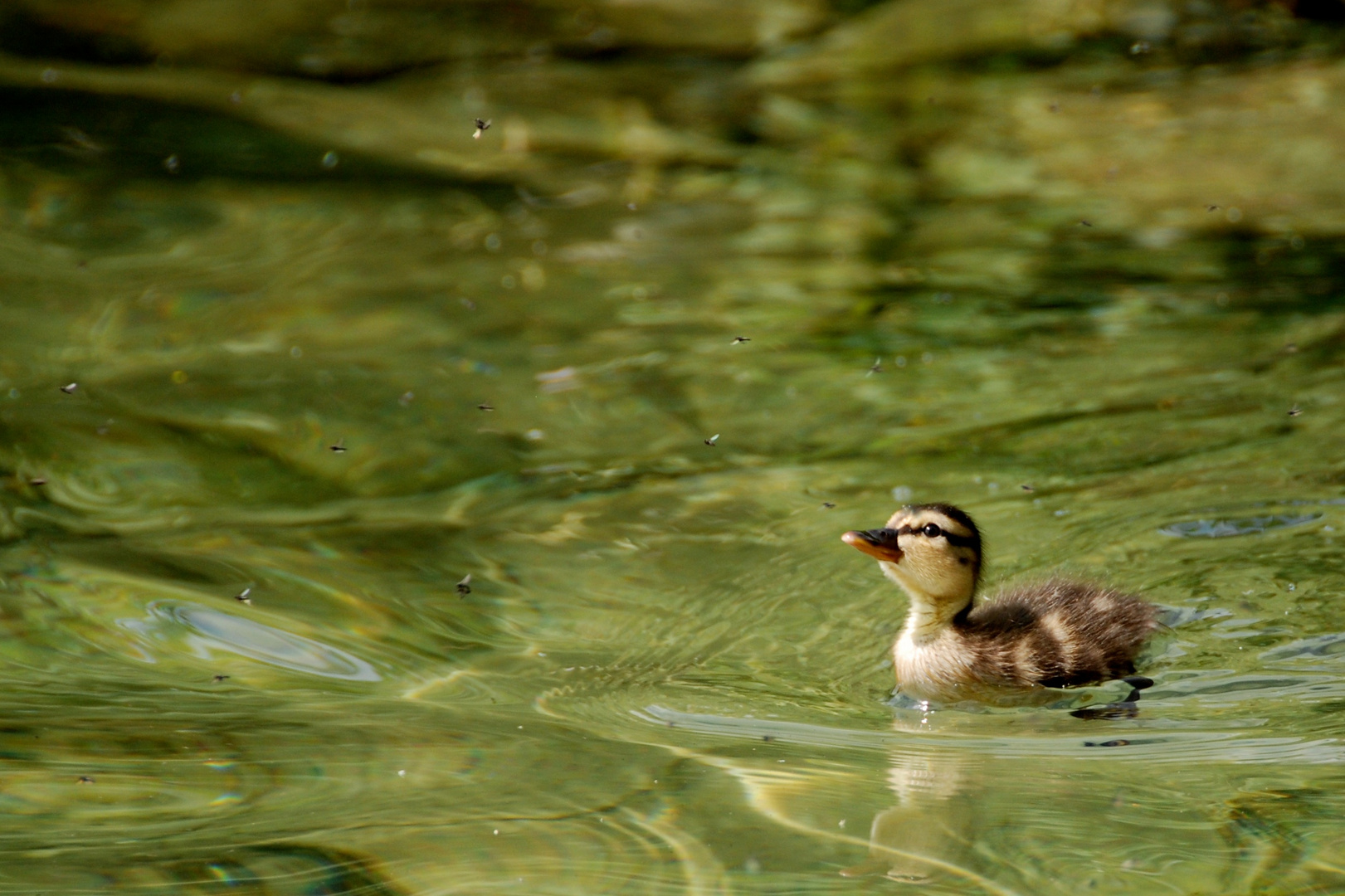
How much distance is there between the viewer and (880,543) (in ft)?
15.4

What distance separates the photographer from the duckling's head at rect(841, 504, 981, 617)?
183 inches

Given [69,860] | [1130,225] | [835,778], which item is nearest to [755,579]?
[835,778]

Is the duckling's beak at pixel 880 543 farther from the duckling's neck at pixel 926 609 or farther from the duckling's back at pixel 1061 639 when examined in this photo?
the duckling's back at pixel 1061 639

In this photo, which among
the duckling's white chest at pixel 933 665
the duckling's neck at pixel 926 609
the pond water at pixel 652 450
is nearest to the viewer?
the pond water at pixel 652 450

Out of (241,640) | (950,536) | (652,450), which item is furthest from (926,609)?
(241,640)

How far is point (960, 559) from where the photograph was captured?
471 cm

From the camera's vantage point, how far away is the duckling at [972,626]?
4617 millimetres

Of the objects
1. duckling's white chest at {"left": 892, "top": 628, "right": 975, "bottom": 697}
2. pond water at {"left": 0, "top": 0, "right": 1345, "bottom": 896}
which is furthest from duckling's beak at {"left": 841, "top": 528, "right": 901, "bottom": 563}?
pond water at {"left": 0, "top": 0, "right": 1345, "bottom": 896}

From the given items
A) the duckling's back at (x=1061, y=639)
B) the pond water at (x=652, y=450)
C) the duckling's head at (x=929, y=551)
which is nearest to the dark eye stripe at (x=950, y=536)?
the duckling's head at (x=929, y=551)

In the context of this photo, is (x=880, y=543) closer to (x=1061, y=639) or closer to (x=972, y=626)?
(x=972, y=626)

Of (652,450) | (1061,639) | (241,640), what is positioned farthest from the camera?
(652,450)

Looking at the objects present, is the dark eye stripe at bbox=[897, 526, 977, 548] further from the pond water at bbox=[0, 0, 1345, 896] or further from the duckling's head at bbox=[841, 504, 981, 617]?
the pond water at bbox=[0, 0, 1345, 896]

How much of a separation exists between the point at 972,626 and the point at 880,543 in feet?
1.33

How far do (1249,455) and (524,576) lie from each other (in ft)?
8.80
